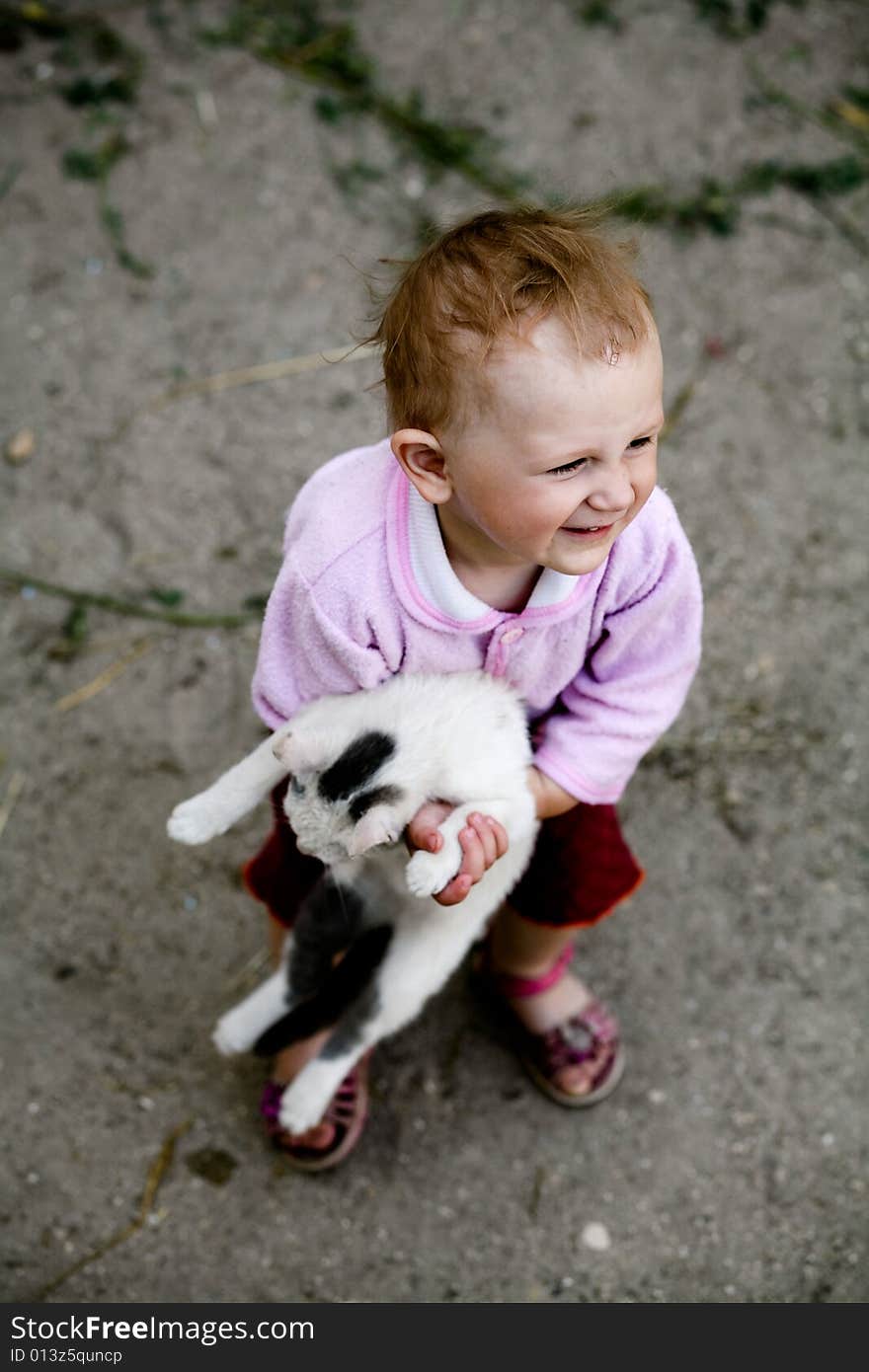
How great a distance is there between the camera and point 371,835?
3.62ft

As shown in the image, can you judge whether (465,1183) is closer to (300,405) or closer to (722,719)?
(722,719)

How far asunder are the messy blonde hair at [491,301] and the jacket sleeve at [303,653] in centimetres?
23

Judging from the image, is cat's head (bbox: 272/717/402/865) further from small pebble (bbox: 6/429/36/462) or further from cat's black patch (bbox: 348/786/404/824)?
small pebble (bbox: 6/429/36/462)

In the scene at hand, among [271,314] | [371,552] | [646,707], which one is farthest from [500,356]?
[271,314]

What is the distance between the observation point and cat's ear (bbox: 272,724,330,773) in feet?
3.84

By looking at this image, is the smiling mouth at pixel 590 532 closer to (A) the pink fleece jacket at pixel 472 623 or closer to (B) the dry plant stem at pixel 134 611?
(A) the pink fleece jacket at pixel 472 623

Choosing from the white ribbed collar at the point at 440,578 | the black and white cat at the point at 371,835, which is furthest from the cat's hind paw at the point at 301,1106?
the white ribbed collar at the point at 440,578

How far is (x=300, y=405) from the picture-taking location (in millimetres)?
2238

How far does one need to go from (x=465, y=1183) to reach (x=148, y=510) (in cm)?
128

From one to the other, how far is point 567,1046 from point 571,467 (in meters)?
1.00

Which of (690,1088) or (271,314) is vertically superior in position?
(271,314)

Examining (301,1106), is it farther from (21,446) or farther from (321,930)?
(21,446)

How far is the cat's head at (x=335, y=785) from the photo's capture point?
1.17m

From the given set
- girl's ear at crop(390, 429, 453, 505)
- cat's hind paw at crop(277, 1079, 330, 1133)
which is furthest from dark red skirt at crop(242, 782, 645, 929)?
girl's ear at crop(390, 429, 453, 505)
